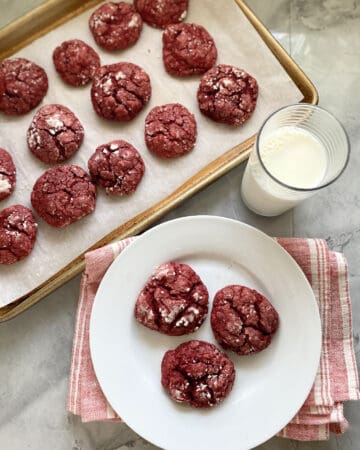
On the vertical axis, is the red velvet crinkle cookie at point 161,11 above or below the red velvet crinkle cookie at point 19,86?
below

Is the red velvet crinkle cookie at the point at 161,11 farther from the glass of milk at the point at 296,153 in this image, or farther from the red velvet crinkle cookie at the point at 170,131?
the glass of milk at the point at 296,153

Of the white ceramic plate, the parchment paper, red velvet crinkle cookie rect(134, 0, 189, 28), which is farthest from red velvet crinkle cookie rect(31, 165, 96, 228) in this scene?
red velvet crinkle cookie rect(134, 0, 189, 28)

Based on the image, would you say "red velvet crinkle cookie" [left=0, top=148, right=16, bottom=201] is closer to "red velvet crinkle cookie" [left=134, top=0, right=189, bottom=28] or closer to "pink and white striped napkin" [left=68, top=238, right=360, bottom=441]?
"pink and white striped napkin" [left=68, top=238, right=360, bottom=441]

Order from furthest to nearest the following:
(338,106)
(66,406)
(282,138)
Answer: (338,106), (66,406), (282,138)

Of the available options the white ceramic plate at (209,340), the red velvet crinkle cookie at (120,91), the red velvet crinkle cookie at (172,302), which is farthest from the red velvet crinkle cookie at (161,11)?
the red velvet crinkle cookie at (172,302)

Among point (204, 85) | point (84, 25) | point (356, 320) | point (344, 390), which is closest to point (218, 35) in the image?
point (204, 85)

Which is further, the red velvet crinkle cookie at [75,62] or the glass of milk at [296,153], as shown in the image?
the red velvet crinkle cookie at [75,62]

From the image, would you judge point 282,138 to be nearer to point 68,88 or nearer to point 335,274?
point 335,274
